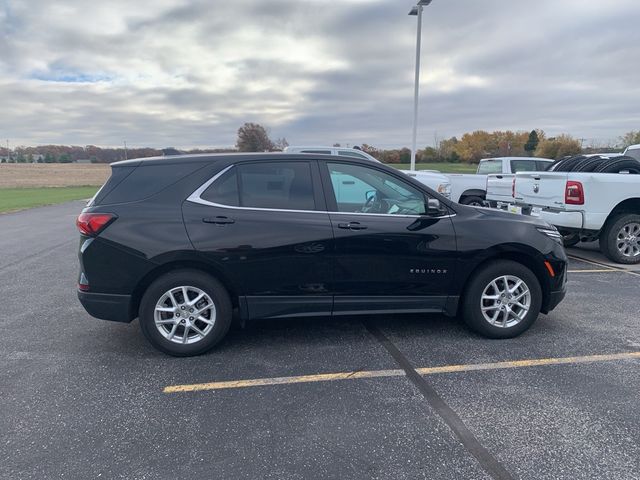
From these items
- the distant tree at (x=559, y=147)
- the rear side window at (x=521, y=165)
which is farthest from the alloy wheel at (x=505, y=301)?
the distant tree at (x=559, y=147)

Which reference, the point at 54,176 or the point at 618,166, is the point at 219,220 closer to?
the point at 618,166

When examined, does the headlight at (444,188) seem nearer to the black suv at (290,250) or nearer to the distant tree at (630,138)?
the black suv at (290,250)

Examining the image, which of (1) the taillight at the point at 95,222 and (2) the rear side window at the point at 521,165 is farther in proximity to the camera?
(2) the rear side window at the point at 521,165

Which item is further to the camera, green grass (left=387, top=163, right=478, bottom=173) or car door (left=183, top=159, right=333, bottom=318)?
green grass (left=387, top=163, right=478, bottom=173)

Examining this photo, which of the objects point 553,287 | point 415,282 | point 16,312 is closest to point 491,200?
point 553,287

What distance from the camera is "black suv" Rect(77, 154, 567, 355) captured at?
146 inches

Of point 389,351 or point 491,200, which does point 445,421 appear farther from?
point 491,200

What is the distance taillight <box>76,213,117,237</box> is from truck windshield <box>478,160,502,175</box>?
471 inches

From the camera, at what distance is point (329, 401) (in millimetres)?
3117

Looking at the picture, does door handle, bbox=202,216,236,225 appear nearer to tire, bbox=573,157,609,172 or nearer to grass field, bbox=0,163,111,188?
tire, bbox=573,157,609,172

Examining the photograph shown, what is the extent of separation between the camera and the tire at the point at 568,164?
845 cm

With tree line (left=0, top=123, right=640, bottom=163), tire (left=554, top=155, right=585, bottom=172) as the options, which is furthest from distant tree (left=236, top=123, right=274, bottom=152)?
tire (left=554, top=155, right=585, bottom=172)

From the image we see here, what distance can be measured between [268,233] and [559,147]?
46300 mm

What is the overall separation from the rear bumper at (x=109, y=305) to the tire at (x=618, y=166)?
8063mm
